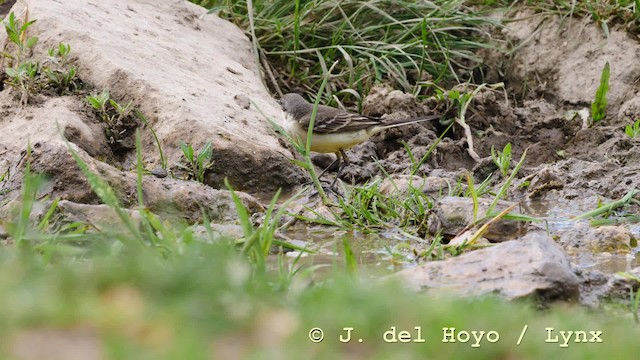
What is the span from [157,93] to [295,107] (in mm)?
1202

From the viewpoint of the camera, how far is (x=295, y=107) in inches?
321

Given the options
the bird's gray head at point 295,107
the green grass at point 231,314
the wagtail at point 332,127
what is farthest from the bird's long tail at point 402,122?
the green grass at point 231,314

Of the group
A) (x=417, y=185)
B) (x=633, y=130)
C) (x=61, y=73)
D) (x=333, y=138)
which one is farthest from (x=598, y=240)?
(x=61, y=73)

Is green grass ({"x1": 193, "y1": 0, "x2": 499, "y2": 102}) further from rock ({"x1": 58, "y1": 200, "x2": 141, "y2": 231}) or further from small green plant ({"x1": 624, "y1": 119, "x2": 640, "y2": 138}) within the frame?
rock ({"x1": 58, "y1": 200, "x2": 141, "y2": 231})

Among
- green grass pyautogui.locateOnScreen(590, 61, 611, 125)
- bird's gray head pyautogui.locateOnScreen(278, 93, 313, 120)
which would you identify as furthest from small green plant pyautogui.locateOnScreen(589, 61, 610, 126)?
bird's gray head pyautogui.locateOnScreen(278, 93, 313, 120)

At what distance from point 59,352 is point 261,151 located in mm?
4658

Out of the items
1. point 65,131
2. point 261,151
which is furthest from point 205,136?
point 65,131

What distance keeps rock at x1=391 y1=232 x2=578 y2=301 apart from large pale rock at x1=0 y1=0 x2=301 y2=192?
2.88 meters

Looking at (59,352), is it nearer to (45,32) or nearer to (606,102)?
(45,32)

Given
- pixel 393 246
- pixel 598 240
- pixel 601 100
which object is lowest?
pixel 393 246

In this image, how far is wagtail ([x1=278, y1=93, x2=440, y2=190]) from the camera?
7.92 metres

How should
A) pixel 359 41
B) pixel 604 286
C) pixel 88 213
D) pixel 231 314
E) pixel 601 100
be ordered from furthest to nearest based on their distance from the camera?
pixel 359 41
pixel 601 100
pixel 88 213
pixel 604 286
pixel 231 314

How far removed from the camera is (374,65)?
31.2ft

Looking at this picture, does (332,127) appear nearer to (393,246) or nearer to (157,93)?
(157,93)
